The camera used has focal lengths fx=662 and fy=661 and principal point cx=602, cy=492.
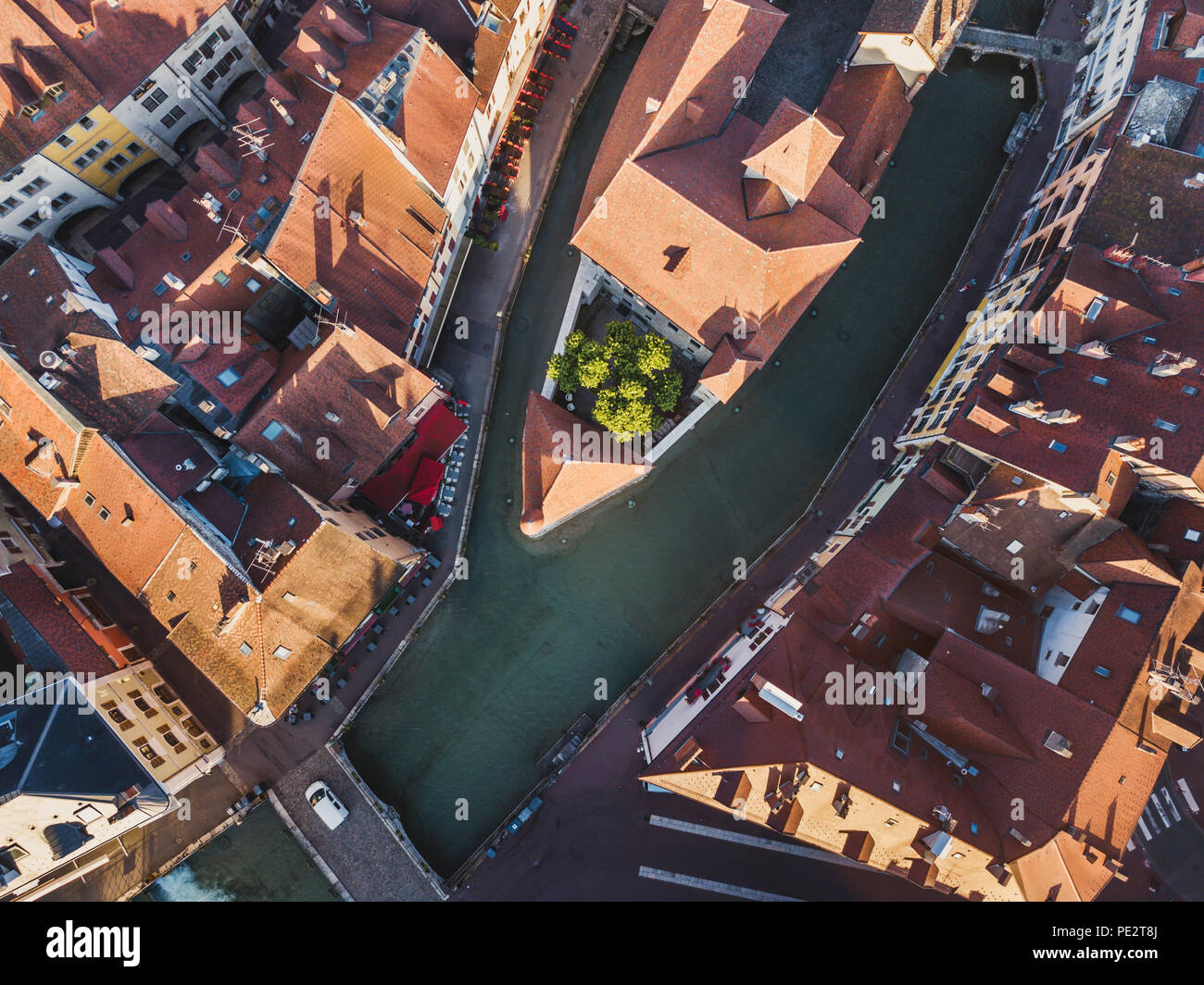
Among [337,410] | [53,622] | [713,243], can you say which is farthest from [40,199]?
[713,243]

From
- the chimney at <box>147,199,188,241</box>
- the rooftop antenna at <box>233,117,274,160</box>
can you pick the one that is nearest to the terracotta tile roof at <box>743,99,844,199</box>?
the rooftop antenna at <box>233,117,274,160</box>

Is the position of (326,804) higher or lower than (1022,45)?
lower

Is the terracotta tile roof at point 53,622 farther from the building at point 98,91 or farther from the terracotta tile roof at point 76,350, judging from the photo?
the building at point 98,91

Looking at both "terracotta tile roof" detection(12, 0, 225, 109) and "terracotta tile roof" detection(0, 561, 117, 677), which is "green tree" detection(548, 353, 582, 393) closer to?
"terracotta tile roof" detection(12, 0, 225, 109)

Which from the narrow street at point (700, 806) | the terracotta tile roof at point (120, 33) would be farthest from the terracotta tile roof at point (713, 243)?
the terracotta tile roof at point (120, 33)

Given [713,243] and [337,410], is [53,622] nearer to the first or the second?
[337,410]
